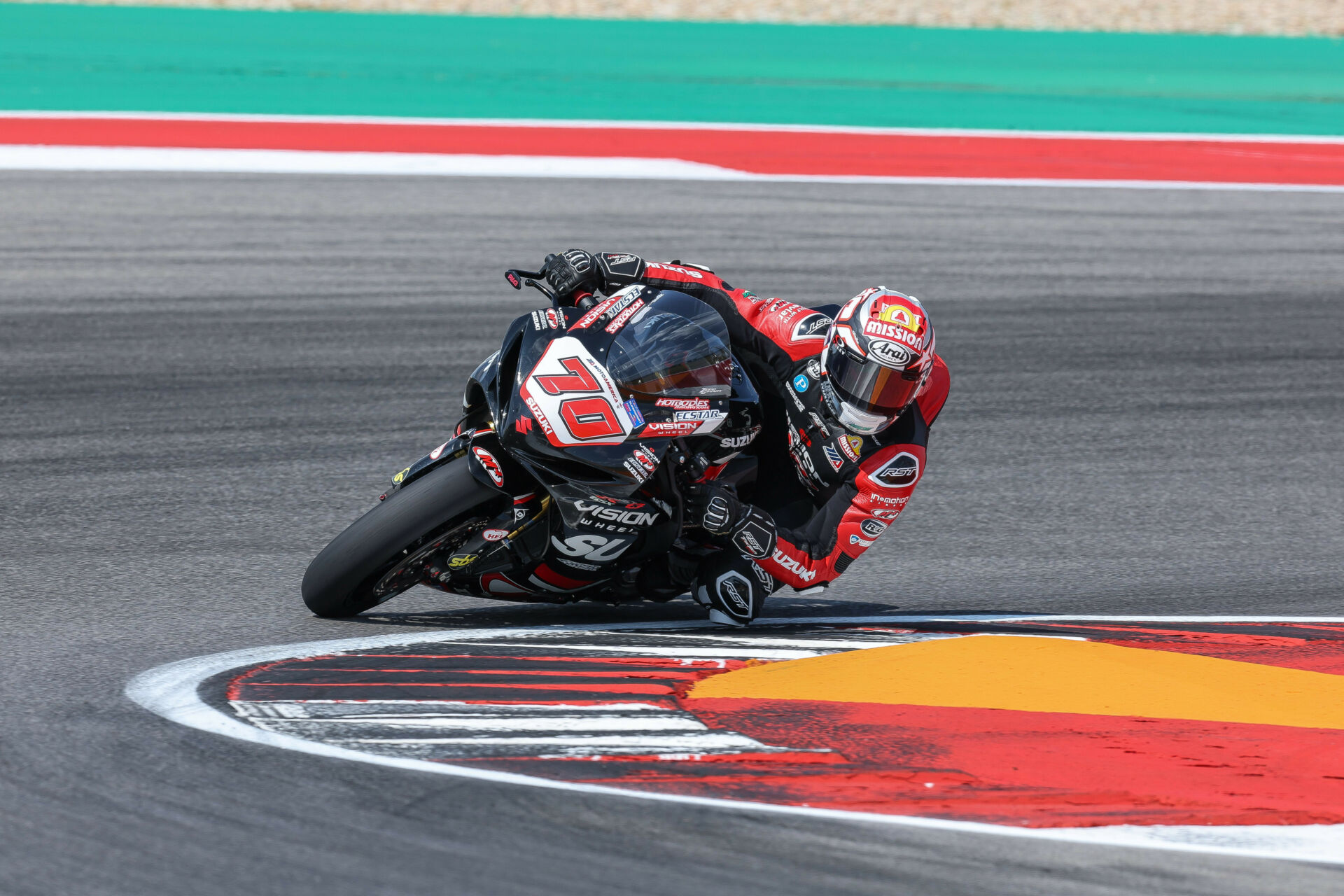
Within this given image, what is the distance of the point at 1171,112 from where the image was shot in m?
21.0

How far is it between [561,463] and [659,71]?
726 inches

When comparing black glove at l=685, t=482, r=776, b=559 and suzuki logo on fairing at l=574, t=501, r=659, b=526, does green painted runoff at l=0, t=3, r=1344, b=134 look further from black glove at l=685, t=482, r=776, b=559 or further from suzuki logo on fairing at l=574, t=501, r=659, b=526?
suzuki logo on fairing at l=574, t=501, r=659, b=526

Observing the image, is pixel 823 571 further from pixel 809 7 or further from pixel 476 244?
pixel 809 7

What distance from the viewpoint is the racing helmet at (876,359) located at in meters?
5.20

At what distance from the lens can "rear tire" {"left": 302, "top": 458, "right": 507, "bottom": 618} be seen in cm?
500

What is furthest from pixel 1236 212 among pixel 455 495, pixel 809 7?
pixel 809 7

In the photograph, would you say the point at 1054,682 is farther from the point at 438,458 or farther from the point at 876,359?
the point at 438,458

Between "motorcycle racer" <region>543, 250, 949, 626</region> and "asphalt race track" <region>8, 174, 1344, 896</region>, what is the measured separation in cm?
45

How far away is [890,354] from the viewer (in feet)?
17.0

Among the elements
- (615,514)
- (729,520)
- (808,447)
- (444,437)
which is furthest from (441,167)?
(615,514)

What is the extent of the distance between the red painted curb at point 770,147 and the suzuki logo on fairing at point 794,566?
34.8 feet

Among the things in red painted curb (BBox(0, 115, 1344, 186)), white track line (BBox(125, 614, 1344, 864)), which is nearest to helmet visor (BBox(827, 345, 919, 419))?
white track line (BBox(125, 614, 1344, 864))

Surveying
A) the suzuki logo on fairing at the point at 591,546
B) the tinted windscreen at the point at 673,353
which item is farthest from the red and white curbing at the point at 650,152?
the suzuki logo on fairing at the point at 591,546

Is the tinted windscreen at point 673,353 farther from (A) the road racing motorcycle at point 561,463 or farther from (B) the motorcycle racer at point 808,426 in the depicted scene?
(B) the motorcycle racer at point 808,426
